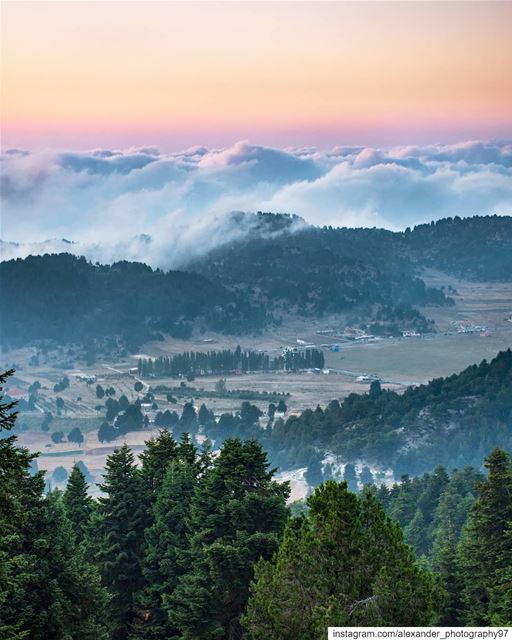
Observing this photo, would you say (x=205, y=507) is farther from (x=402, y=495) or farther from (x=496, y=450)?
(x=402, y=495)

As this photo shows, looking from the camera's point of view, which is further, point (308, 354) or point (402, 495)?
point (308, 354)

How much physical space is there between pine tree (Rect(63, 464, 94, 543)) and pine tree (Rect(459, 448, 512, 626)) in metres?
12.1

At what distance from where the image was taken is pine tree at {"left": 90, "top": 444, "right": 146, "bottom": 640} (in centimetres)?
3142

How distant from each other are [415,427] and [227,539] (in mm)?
85338

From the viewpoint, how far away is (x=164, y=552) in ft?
103

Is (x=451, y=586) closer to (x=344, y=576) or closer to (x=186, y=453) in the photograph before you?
(x=186, y=453)

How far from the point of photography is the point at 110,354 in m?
199

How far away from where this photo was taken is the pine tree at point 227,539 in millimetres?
27438

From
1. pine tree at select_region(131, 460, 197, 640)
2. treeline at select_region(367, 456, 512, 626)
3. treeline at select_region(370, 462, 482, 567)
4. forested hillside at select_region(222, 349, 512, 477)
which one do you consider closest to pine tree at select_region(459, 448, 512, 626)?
treeline at select_region(367, 456, 512, 626)

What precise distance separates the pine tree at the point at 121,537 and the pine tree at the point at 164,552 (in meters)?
0.47

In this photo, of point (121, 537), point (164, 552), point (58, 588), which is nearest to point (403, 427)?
point (121, 537)

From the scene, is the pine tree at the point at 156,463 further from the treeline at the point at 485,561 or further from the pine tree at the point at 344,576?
the pine tree at the point at 344,576

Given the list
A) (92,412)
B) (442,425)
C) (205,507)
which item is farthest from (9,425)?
(92,412)

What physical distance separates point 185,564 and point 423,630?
12935 millimetres
